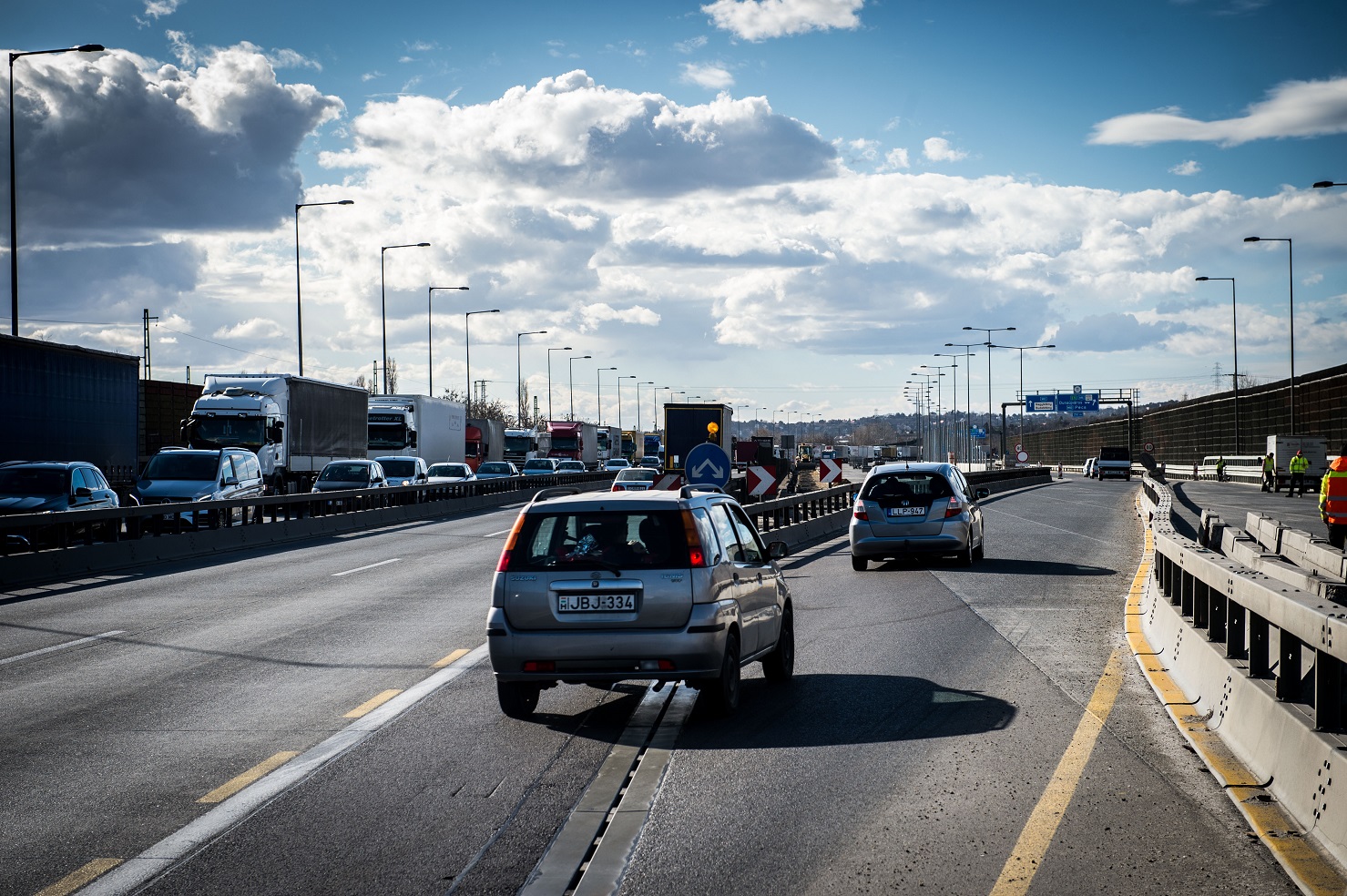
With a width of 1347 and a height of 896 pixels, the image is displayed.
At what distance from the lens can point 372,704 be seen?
9820 millimetres

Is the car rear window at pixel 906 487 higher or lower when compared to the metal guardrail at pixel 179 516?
higher

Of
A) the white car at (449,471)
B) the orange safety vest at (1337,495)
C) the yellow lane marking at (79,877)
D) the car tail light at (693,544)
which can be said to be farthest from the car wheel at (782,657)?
the white car at (449,471)

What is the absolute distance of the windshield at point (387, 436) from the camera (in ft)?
174

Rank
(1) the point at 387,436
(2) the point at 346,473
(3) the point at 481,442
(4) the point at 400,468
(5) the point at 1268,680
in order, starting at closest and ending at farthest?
(5) the point at 1268,680 < (2) the point at 346,473 < (4) the point at 400,468 < (1) the point at 387,436 < (3) the point at 481,442

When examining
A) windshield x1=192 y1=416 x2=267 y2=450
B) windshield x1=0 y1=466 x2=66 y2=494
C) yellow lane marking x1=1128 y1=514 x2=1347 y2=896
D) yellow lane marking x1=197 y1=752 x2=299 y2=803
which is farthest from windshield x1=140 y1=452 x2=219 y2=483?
yellow lane marking x1=1128 y1=514 x2=1347 y2=896

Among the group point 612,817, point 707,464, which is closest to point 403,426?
point 707,464

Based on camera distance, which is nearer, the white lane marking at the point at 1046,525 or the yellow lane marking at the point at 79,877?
the yellow lane marking at the point at 79,877

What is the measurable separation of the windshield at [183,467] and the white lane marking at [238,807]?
21526 mm

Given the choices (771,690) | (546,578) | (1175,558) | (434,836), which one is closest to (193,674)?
(546,578)

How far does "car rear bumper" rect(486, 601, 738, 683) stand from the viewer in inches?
353

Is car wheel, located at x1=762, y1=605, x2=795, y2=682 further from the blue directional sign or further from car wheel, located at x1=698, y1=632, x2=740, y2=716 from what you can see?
the blue directional sign

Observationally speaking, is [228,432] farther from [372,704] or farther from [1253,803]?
[1253,803]

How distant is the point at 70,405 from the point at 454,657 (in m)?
21.5

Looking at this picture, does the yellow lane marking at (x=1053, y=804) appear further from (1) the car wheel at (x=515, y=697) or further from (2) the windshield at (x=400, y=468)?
(2) the windshield at (x=400, y=468)
